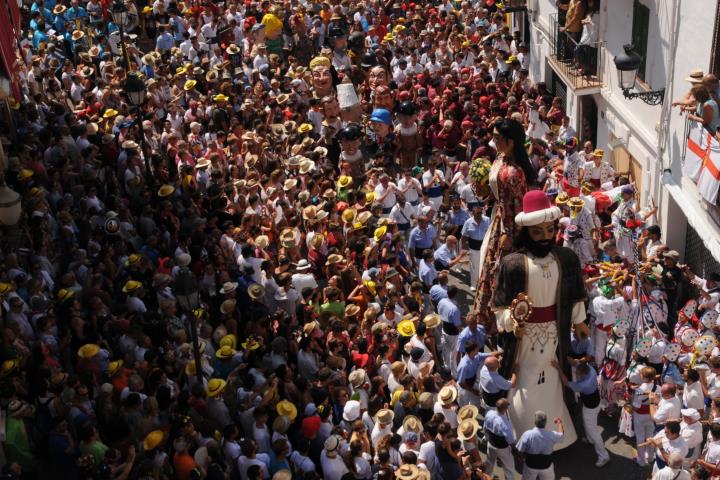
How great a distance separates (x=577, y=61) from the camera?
19.1m

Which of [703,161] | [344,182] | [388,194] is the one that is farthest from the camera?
[344,182]

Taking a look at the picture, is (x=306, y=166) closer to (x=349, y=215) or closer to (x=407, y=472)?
(x=349, y=215)

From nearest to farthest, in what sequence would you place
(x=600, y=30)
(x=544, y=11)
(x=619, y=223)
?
(x=619, y=223)
(x=600, y=30)
(x=544, y=11)

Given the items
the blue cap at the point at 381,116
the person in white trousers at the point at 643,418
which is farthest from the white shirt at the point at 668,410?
the blue cap at the point at 381,116

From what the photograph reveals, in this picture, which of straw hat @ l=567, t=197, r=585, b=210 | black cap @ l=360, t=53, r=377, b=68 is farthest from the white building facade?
black cap @ l=360, t=53, r=377, b=68

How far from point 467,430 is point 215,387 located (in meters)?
2.83

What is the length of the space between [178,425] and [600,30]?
11.7 meters

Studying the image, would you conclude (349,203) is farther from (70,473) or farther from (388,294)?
(70,473)

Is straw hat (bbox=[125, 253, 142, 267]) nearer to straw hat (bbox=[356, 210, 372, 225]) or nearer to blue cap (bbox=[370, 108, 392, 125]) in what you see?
straw hat (bbox=[356, 210, 372, 225])

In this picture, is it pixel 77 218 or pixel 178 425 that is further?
pixel 77 218

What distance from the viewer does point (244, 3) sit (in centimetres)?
2731

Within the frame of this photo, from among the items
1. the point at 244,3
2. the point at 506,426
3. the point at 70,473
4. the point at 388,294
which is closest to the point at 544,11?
the point at 244,3

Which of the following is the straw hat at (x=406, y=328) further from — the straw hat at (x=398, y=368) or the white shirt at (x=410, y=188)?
the white shirt at (x=410, y=188)

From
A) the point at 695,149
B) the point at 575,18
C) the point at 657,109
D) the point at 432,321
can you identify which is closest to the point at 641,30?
the point at 657,109
